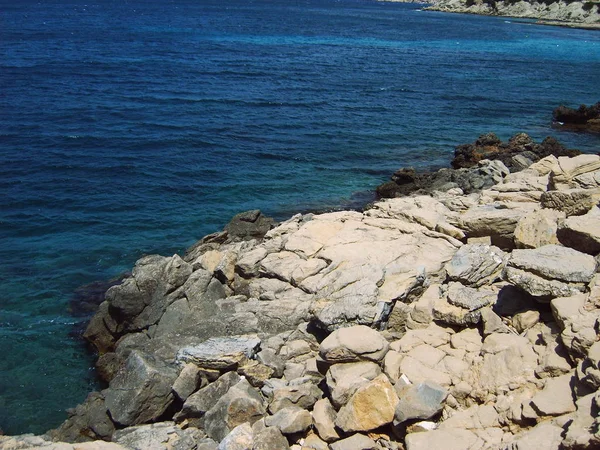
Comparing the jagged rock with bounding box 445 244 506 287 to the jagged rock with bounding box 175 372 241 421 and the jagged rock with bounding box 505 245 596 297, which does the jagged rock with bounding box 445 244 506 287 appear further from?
the jagged rock with bounding box 175 372 241 421

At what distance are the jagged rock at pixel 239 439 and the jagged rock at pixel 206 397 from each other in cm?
216

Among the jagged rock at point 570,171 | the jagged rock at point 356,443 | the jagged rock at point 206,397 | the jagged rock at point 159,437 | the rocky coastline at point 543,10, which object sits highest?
A: the rocky coastline at point 543,10

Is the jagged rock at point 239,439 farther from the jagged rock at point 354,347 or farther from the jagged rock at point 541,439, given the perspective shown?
the jagged rock at point 541,439

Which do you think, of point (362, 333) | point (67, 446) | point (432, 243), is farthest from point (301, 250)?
point (67, 446)

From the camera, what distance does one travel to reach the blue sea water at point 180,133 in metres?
24.6

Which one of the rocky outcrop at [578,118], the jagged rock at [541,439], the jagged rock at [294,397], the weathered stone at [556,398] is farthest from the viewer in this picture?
the rocky outcrop at [578,118]

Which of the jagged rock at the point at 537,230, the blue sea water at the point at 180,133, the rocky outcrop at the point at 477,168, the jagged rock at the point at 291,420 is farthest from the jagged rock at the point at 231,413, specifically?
the rocky outcrop at the point at 477,168

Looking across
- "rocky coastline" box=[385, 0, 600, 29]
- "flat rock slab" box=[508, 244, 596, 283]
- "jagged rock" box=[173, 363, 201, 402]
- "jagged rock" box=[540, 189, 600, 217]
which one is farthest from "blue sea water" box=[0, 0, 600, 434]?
"rocky coastline" box=[385, 0, 600, 29]

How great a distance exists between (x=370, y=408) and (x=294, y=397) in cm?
227

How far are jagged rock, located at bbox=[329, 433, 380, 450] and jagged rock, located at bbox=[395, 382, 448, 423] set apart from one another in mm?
713

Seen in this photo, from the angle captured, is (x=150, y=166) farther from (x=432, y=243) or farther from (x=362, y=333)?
(x=362, y=333)

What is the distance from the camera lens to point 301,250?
2036 cm

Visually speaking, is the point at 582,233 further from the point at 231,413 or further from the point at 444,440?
the point at 231,413

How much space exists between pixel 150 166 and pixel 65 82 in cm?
2448
